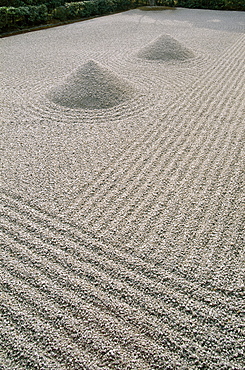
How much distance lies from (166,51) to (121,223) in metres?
5.96

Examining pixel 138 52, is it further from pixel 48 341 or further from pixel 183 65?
pixel 48 341

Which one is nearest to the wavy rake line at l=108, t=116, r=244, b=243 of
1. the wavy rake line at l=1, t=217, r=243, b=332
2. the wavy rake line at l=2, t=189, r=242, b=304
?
the wavy rake line at l=2, t=189, r=242, b=304

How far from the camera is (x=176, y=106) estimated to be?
4.94m

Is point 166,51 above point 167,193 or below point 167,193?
above

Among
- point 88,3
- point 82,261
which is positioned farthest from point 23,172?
point 88,3

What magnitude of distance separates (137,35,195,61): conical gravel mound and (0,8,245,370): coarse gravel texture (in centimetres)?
161

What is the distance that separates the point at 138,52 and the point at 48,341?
286 inches

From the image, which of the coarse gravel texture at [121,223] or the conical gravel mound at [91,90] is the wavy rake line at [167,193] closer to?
the coarse gravel texture at [121,223]

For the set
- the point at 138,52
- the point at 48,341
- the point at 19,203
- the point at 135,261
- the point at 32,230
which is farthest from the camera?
the point at 138,52

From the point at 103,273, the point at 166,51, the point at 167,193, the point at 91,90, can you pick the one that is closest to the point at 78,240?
the point at 103,273

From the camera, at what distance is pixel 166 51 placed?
736 cm

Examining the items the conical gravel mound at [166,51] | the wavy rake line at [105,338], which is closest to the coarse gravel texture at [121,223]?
the wavy rake line at [105,338]

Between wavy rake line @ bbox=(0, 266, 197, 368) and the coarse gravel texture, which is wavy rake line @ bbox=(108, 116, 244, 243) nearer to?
the coarse gravel texture

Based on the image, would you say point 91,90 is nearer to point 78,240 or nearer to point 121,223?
point 121,223
